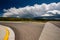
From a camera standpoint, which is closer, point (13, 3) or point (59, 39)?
point (59, 39)

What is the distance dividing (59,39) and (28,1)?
208 inches

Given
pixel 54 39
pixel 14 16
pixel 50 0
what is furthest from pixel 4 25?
pixel 54 39

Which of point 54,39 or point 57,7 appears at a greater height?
point 57,7

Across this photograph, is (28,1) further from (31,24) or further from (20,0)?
(31,24)

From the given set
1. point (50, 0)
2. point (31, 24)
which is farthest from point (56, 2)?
point (31, 24)

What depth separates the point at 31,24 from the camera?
1084 cm

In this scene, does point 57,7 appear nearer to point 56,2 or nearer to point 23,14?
point 56,2

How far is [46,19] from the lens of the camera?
10.9 m

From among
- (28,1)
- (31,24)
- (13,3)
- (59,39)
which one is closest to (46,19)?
(31,24)

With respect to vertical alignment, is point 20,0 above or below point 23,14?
above

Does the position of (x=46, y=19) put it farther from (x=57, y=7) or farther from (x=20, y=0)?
(x=20, y=0)

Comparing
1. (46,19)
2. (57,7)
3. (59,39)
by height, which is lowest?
(59,39)

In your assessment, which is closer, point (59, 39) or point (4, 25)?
point (59, 39)

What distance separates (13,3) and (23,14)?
1.11m
